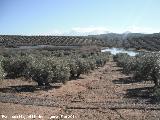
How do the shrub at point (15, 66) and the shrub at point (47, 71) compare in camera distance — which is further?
the shrub at point (15, 66)

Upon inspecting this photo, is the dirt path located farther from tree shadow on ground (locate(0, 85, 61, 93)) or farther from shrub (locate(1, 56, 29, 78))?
shrub (locate(1, 56, 29, 78))

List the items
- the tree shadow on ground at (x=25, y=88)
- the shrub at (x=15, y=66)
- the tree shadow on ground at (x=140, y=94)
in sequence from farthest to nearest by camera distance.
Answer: the shrub at (x=15, y=66)
the tree shadow on ground at (x=25, y=88)
the tree shadow on ground at (x=140, y=94)

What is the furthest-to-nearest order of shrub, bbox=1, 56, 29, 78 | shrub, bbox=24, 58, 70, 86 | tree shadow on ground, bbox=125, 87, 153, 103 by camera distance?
shrub, bbox=1, 56, 29, 78 → shrub, bbox=24, 58, 70, 86 → tree shadow on ground, bbox=125, 87, 153, 103

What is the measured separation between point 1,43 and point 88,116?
138 metres

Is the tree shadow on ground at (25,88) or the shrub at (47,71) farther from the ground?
the shrub at (47,71)

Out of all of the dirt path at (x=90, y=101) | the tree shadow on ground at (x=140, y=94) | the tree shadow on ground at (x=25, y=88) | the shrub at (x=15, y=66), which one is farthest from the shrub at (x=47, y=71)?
the shrub at (x=15, y=66)

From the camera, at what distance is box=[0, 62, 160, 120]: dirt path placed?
105 ft

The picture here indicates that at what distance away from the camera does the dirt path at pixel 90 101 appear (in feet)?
105

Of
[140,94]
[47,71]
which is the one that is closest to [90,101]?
[140,94]

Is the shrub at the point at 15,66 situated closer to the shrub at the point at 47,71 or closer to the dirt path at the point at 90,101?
the dirt path at the point at 90,101

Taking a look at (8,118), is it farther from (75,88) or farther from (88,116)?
(75,88)

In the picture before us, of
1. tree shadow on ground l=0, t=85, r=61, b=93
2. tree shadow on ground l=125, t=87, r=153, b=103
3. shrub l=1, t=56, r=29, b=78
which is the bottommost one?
tree shadow on ground l=125, t=87, r=153, b=103

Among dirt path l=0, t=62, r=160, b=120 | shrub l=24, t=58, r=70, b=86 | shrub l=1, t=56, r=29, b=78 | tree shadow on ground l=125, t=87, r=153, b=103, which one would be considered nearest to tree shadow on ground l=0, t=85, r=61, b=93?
dirt path l=0, t=62, r=160, b=120

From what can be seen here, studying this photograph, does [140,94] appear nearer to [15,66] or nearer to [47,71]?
[47,71]
